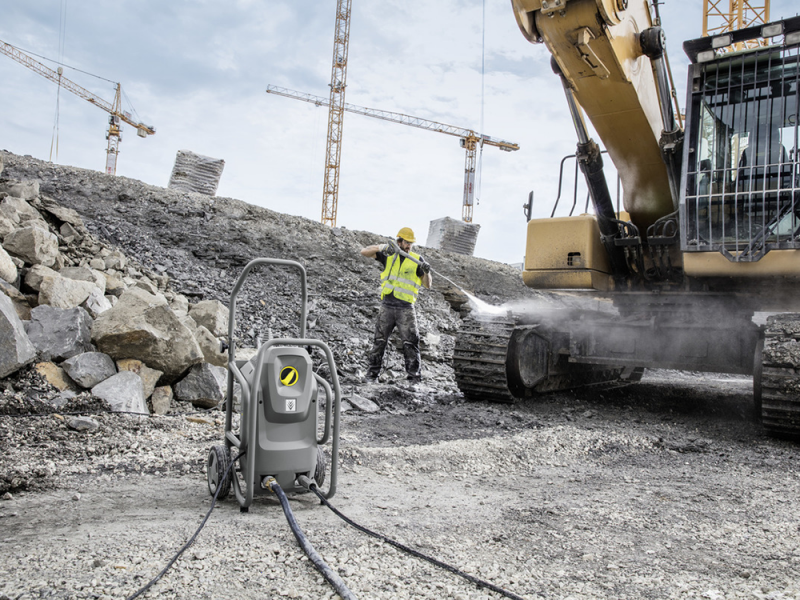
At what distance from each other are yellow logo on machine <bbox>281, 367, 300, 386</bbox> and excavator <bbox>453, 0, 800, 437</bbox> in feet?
10.8

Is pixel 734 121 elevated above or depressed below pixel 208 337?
above

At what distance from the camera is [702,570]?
2318 mm

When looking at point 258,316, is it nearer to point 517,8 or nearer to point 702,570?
point 517,8

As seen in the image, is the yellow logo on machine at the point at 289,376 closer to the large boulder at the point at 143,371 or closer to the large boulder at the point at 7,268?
the large boulder at the point at 143,371

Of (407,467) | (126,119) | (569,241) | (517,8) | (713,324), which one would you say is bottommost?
(407,467)

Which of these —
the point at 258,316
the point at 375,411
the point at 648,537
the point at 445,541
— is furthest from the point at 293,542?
the point at 258,316

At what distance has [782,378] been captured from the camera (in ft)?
15.6

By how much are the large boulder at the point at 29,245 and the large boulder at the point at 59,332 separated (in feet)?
4.20

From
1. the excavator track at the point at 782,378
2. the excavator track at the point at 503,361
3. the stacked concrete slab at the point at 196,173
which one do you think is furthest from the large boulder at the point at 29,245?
the stacked concrete slab at the point at 196,173

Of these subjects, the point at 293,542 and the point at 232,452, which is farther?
the point at 232,452

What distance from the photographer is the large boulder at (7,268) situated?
609 centimetres

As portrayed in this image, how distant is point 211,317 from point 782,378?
6.08 metres

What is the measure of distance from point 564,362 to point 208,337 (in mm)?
4201

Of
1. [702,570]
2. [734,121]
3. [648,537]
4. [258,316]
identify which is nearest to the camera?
[702,570]
